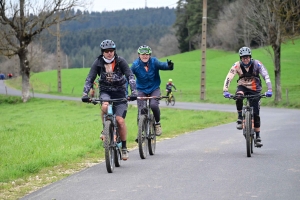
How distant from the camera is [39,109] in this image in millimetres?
37875

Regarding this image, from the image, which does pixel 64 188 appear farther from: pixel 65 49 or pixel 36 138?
pixel 65 49

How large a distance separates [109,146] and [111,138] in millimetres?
257

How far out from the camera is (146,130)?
36.8 ft

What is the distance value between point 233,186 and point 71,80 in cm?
7533

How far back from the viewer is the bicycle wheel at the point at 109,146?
910 cm

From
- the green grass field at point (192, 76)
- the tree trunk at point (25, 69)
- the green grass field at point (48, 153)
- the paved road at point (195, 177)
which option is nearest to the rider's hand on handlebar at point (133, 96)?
the paved road at point (195, 177)

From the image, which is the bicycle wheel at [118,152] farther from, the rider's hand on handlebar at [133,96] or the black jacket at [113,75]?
the black jacket at [113,75]

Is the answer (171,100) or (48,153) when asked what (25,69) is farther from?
(48,153)

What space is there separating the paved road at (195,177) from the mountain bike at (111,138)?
0.53 feet

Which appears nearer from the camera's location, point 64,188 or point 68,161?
point 64,188

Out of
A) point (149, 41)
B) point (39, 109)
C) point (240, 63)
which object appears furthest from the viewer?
point (149, 41)

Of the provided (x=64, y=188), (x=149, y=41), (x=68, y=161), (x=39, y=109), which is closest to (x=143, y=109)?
(x=68, y=161)

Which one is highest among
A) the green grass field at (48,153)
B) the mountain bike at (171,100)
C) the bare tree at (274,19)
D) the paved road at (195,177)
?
the bare tree at (274,19)

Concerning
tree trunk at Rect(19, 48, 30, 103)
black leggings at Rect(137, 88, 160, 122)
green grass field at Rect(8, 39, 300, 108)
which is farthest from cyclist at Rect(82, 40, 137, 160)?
green grass field at Rect(8, 39, 300, 108)
